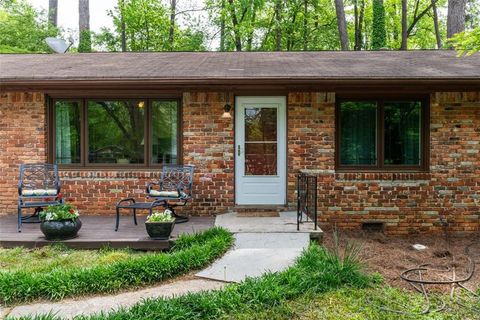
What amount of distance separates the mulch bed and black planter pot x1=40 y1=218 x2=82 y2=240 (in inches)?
146

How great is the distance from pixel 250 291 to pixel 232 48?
56.2 feet

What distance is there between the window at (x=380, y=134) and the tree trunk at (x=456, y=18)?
27.3ft

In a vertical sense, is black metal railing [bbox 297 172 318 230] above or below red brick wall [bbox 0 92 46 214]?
below

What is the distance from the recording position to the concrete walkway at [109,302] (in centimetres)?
355

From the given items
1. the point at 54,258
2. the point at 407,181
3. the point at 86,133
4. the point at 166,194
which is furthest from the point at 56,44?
the point at 407,181

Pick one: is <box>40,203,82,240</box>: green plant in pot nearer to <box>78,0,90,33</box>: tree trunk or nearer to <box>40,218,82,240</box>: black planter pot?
<box>40,218,82,240</box>: black planter pot

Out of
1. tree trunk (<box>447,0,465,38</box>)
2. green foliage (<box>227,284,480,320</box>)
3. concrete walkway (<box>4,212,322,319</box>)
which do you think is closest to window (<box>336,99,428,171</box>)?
concrete walkway (<box>4,212,322,319</box>)

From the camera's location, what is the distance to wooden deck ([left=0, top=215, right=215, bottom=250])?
17.9 feet

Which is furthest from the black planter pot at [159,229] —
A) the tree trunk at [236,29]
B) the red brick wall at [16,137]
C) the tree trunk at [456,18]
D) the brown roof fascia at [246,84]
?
the tree trunk at [236,29]

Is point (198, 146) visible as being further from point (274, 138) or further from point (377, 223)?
point (377, 223)

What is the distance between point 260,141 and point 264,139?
0.08 metres

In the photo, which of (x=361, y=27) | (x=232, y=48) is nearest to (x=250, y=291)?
(x=232, y=48)

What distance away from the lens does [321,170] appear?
711cm

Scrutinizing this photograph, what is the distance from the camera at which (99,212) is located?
7.21m
